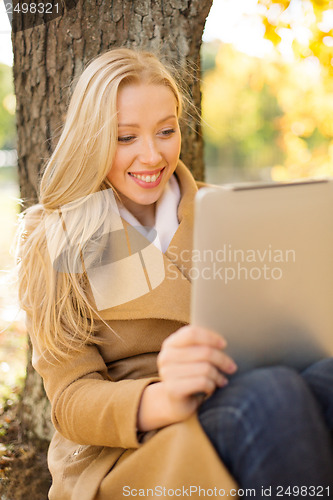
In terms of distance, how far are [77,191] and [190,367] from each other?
2.24ft

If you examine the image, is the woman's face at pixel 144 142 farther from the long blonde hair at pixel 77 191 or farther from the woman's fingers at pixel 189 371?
the woman's fingers at pixel 189 371

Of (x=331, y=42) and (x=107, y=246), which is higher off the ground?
(x=331, y=42)

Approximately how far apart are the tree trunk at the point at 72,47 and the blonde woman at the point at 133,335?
27cm

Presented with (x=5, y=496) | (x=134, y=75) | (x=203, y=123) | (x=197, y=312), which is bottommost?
(x=5, y=496)

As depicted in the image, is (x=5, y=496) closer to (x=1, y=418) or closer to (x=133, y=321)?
(x=1, y=418)

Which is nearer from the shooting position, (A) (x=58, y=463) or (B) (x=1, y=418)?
(A) (x=58, y=463)

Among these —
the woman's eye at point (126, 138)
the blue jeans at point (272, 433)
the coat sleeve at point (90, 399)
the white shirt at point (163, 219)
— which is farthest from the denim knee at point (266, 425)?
the woman's eye at point (126, 138)

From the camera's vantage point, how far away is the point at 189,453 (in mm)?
1107

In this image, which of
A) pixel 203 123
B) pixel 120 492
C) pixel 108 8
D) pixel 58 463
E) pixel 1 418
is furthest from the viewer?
pixel 1 418

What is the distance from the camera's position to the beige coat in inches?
44.1

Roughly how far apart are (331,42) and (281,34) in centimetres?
25

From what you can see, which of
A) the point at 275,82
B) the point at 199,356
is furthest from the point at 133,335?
the point at 275,82

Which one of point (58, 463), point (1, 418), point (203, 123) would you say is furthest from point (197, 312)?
point (1, 418)

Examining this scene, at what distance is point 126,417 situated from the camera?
1245 millimetres
